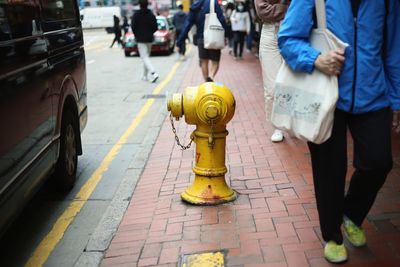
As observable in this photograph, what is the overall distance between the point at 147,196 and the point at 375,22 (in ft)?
8.69

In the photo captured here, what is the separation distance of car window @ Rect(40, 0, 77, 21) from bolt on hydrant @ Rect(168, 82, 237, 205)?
1353 mm

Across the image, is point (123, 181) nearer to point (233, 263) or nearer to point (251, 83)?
point (233, 263)

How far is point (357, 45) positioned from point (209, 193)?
194 centimetres

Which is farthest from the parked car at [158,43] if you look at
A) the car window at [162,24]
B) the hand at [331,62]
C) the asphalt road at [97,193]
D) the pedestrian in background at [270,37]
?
the hand at [331,62]

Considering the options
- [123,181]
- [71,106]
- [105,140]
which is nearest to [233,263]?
[123,181]

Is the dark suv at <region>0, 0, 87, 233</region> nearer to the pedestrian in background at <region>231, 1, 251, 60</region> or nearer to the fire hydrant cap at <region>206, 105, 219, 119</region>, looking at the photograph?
the fire hydrant cap at <region>206, 105, 219, 119</region>

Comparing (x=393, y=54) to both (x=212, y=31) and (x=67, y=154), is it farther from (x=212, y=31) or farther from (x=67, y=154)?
(x=212, y=31)

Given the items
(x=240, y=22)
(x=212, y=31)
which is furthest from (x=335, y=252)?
(x=240, y=22)

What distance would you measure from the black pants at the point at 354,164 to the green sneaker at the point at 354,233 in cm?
9

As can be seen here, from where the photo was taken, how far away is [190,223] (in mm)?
3967

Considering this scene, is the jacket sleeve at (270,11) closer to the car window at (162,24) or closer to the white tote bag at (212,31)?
the white tote bag at (212,31)

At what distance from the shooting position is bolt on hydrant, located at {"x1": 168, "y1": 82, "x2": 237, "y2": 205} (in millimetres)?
4105

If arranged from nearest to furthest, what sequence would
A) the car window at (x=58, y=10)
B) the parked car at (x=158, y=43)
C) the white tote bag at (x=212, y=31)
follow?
the car window at (x=58, y=10) → the white tote bag at (x=212, y=31) → the parked car at (x=158, y=43)

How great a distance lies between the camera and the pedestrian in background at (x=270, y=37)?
216 inches
